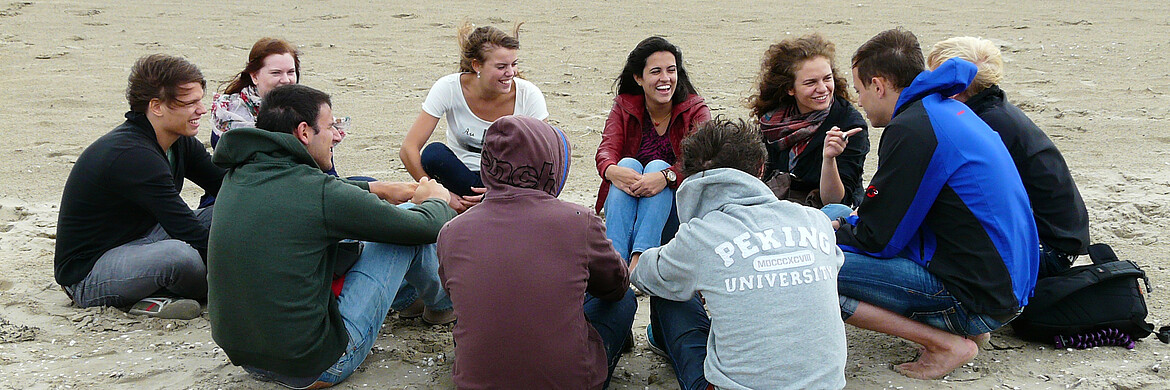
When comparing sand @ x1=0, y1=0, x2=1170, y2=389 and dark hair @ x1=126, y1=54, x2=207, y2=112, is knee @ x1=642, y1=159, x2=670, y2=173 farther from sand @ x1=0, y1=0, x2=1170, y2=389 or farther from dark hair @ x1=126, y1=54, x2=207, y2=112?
dark hair @ x1=126, y1=54, x2=207, y2=112

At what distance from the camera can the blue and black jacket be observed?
10.9ft

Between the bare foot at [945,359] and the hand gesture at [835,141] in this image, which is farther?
the hand gesture at [835,141]

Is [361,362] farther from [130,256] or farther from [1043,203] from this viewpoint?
[1043,203]

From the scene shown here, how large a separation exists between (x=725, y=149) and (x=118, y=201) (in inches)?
100

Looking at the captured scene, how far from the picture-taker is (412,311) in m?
4.15

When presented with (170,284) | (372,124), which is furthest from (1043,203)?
(372,124)

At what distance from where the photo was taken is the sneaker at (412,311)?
412 cm

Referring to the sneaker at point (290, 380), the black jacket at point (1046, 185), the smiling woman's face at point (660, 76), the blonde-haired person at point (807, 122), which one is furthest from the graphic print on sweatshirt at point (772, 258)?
the smiling woman's face at point (660, 76)

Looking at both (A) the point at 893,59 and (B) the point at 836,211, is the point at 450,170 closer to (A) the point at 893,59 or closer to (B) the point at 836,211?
(B) the point at 836,211

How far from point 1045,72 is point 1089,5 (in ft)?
13.4

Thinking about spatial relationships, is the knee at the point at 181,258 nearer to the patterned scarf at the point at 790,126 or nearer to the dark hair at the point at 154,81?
the dark hair at the point at 154,81

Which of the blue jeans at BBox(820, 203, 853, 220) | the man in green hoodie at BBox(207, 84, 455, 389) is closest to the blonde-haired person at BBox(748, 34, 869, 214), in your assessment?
the blue jeans at BBox(820, 203, 853, 220)

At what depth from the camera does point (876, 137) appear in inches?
277

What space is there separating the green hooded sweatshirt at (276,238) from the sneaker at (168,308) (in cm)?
98
